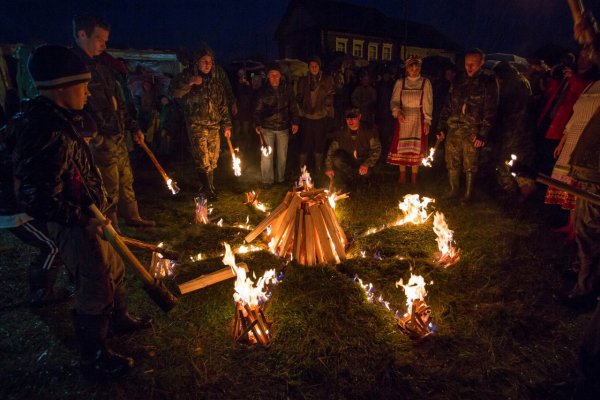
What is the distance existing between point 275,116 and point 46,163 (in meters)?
5.75

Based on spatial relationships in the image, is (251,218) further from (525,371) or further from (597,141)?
(597,141)

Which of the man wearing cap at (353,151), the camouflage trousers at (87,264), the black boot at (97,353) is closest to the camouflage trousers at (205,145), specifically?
the man wearing cap at (353,151)

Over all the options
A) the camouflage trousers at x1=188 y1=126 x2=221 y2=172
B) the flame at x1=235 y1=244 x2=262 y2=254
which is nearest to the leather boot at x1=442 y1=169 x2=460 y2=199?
the flame at x1=235 y1=244 x2=262 y2=254

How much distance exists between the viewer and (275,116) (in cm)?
777

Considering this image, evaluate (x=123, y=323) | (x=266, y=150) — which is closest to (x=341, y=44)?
(x=266, y=150)

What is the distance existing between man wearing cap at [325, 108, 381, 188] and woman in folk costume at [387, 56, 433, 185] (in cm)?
66

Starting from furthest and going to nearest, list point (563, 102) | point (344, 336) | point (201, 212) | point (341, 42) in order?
point (341, 42)
point (201, 212)
point (563, 102)
point (344, 336)

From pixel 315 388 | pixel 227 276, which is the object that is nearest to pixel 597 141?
pixel 315 388

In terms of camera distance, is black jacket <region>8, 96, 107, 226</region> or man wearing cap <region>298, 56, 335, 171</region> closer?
black jacket <region>8, 96, 107, 226</region>

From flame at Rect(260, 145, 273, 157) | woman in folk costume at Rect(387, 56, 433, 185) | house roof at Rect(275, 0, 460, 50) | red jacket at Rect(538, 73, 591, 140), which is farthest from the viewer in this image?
house roof at Rect(275, 0, 460, 50)

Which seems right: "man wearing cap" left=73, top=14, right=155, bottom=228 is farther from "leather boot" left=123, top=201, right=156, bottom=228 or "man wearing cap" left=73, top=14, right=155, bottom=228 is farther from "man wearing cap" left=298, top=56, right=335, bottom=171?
"man wearing cap" left=298, top=56, right=335, bottom=171

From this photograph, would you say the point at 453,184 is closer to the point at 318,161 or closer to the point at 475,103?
the point at 475,103

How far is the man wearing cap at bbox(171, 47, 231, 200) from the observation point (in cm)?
651

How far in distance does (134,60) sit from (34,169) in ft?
42.2
